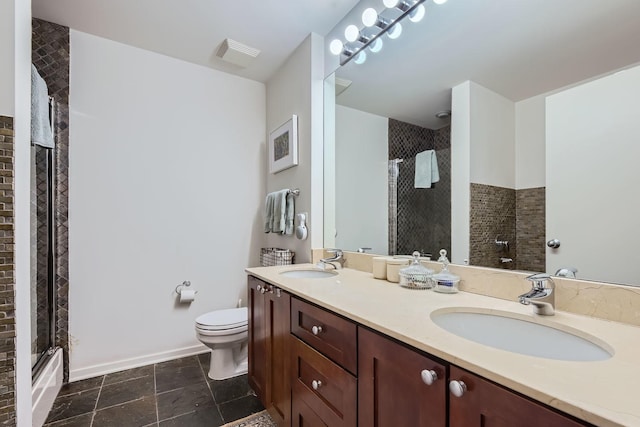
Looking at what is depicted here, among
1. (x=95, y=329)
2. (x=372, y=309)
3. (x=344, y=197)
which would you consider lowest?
(x=95, y=329)

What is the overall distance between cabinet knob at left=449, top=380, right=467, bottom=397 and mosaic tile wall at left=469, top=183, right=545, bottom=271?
645 millimetres

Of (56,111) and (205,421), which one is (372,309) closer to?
(205,421)

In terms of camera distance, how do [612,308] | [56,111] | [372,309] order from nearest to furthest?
[612,308] → [372,309] → [56,111]

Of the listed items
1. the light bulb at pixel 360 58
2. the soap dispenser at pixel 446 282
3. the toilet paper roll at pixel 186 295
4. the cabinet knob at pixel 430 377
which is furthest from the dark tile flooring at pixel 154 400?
the light bulb at pixel 360 58

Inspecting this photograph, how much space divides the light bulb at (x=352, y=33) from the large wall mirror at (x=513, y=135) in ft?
0.18

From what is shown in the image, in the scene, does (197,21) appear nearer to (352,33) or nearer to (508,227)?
(352,33)

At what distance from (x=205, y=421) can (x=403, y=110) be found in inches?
79.1

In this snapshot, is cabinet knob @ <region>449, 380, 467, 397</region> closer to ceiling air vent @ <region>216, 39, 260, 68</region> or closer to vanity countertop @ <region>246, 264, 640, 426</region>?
vanity countertop @ <region>246, 264, 640, 426</region>

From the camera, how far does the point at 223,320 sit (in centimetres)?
195

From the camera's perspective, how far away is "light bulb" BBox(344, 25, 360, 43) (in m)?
1.80

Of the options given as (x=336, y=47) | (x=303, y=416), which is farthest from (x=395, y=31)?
(x=303, y=416)

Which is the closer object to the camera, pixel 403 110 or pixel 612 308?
pixel 612 308

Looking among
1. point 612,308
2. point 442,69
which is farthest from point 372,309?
point 442,69

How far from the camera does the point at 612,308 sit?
0.83m
